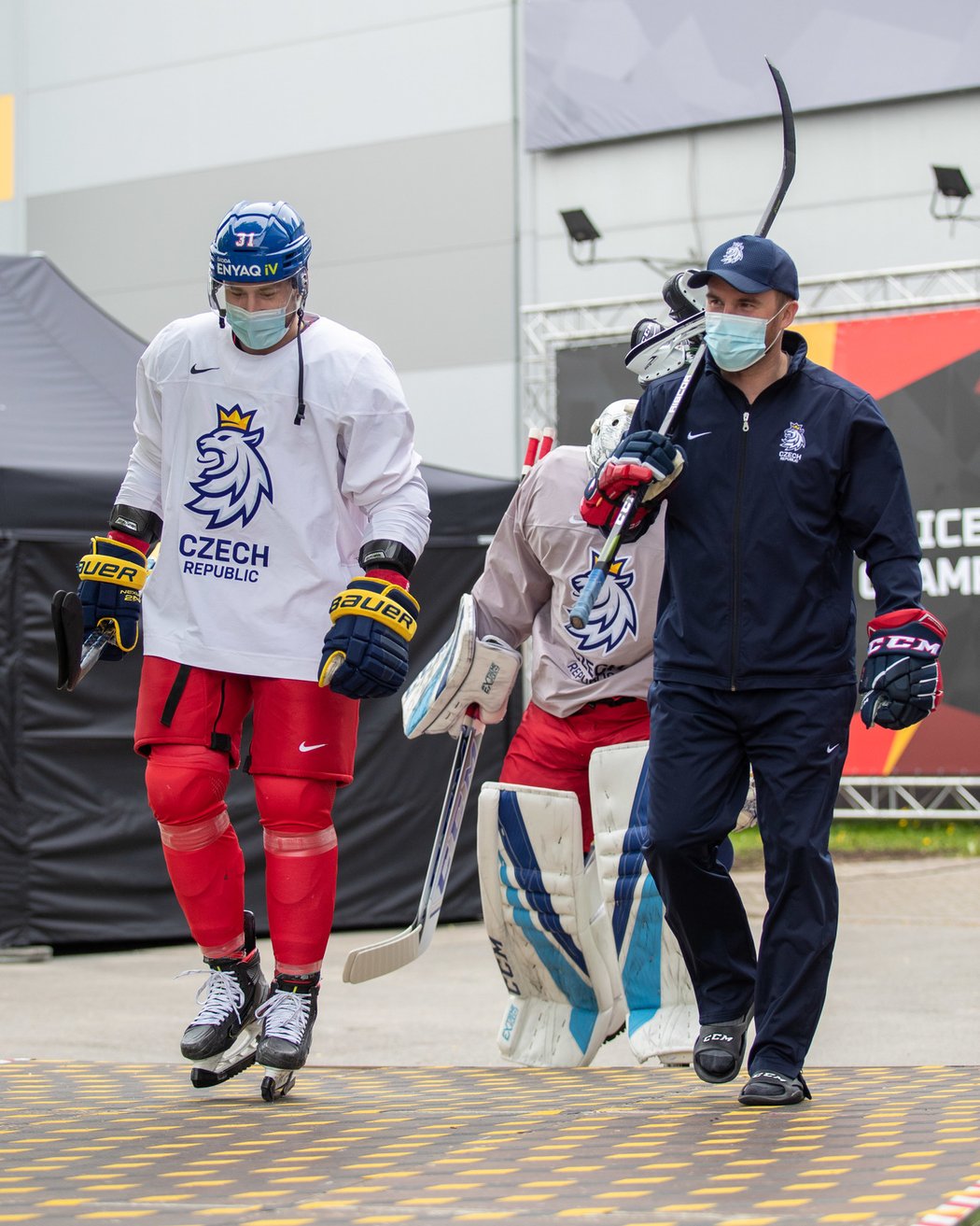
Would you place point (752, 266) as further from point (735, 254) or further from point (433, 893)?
point (433, 893)

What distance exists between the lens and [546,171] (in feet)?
57.1

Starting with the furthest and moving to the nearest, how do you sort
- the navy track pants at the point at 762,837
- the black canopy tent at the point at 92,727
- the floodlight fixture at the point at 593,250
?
the floodlight fixture at the point at 593,250
the black canopy tent at the point at 92,727
the navy track pants at the point at 762,837

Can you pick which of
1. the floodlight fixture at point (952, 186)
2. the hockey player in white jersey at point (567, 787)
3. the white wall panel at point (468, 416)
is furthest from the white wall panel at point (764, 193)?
the hockey player in white jersey at point (567, 787)

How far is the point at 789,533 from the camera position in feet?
12.3

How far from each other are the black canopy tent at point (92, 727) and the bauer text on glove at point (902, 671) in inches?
182

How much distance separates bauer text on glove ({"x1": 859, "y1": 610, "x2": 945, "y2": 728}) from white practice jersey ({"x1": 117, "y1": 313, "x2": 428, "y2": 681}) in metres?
1.00

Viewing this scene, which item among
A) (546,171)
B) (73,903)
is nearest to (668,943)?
(73,903)

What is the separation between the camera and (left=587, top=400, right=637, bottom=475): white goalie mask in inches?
193

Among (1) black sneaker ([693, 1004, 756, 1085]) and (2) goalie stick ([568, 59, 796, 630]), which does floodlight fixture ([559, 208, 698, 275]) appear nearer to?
(2) goalie stick ([568, 59, 796, 630])

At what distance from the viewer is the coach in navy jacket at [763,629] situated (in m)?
3.74

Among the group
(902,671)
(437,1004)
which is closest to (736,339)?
(902,671)

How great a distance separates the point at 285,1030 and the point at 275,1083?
13 cm

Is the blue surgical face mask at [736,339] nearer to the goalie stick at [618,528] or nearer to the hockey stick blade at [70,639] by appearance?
the goalie stick at [618,528]

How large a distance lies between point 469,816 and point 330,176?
11.1m
